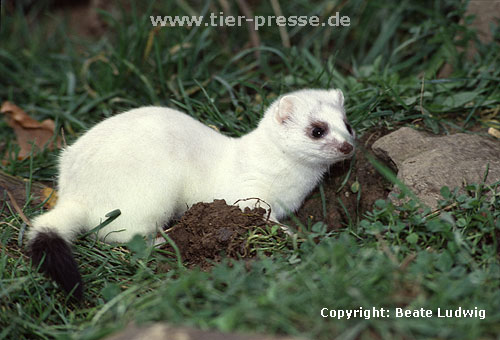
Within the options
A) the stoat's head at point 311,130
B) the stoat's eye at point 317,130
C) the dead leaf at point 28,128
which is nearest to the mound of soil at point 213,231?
the stoat's head at point 311,130

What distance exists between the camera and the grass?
89.0 inches

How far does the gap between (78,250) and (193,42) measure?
310 cm

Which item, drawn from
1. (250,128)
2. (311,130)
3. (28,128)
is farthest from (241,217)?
(28,128)

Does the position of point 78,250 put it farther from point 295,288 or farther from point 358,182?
point 358,182

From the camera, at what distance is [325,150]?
373cm

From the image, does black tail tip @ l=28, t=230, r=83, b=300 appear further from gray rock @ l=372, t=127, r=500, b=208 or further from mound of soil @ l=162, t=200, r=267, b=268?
gray rock @ l=372, t=127, r=500, b=208

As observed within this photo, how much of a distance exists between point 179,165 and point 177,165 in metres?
0.02

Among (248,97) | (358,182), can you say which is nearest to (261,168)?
(358,182)

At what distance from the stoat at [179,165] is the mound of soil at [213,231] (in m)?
0.18

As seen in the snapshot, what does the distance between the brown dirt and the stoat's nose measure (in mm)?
247

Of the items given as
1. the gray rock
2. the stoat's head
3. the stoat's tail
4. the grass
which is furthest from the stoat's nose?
the stoat's tail

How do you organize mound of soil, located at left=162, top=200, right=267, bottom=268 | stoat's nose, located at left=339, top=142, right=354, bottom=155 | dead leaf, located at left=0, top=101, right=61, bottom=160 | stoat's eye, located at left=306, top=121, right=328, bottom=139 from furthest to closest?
1. dead leaf, located at left=0, top=101, right=61, bottom=160
2. stoat's eye, located at left=306, top=121, right=328, bottom=139
3. stoat's nose, located at left=339, top=142, right=354, bottom=155
4. mound of soil, located at left=162, top=200, right=267, bottom=268

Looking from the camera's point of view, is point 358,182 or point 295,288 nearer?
point 295,288

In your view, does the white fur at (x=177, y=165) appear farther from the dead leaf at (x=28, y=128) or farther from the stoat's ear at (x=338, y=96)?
the dead leaf at (x=28, y=128)
